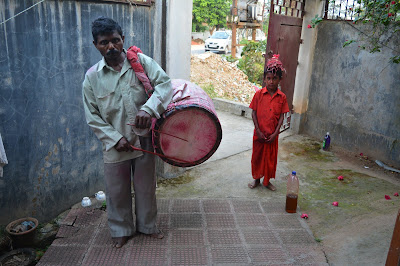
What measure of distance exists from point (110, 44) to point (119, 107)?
0.53m

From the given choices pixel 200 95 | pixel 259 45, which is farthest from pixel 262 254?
pixel 259 45

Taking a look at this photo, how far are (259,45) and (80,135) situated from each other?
12110 millimetres

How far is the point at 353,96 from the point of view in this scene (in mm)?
6125

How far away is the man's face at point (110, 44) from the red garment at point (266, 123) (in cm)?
212

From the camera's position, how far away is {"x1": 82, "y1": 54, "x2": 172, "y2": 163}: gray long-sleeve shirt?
2.88 m

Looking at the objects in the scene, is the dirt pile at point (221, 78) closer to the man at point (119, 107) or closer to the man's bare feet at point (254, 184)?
the man's bare feet at point (254, 184)

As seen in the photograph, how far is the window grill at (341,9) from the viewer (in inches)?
237

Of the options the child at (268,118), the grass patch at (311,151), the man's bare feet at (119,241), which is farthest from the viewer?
the grass patch at (311,151)

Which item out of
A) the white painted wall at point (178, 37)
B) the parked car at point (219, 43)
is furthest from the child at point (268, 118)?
the parked car at point (219, 43)

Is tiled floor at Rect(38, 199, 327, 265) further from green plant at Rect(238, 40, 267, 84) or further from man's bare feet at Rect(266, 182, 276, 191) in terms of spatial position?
green plant at Rect(238, 40, 267, 84)

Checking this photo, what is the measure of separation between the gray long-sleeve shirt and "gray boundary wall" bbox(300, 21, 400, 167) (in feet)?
13.9

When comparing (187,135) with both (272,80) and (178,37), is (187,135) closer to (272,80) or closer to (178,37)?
(272,80)

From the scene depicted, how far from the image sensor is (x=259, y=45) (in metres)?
14.7

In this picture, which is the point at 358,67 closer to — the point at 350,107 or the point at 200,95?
the point at 350,107
